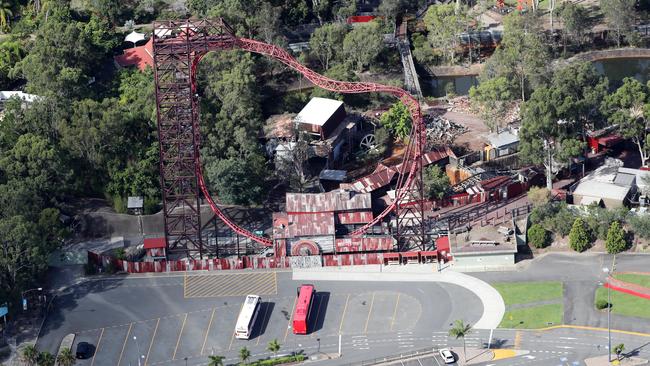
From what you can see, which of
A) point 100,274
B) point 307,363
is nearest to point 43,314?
point 100,274

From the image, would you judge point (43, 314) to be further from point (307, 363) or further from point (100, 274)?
point (307, 363)

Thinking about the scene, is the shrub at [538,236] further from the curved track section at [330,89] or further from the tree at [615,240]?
the curved track section at [330,89]

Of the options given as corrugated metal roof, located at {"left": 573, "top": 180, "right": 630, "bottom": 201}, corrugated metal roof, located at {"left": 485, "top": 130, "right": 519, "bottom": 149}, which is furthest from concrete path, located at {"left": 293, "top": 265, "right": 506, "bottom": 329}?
corrugated metal roof, located at {"left": 485, "top": 130, "right": 519, "bottom": 149}

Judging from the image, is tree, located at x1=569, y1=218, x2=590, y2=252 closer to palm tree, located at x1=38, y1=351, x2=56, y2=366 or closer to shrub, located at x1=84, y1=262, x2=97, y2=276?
shrub, located at x1=84, y1=262, x2=97, y2=276

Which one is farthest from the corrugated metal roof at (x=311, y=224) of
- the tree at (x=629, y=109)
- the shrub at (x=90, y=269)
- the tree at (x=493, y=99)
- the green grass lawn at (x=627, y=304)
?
the tree at (x=629, y=109)

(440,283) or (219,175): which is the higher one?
(219,175)

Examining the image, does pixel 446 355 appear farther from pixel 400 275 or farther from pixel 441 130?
pixel 441 130

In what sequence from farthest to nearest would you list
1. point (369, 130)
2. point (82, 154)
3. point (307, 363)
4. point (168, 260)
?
1. point (369, 130)
2. point (82, 154)
3. point (168, 260)
4. point (307, 363)

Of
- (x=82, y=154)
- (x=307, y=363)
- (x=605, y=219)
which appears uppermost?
(x=82, y=154)

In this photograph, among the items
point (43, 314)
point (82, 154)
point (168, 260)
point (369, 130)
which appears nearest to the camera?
point (43, 314)

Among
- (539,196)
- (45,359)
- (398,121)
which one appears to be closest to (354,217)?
(539,196)
